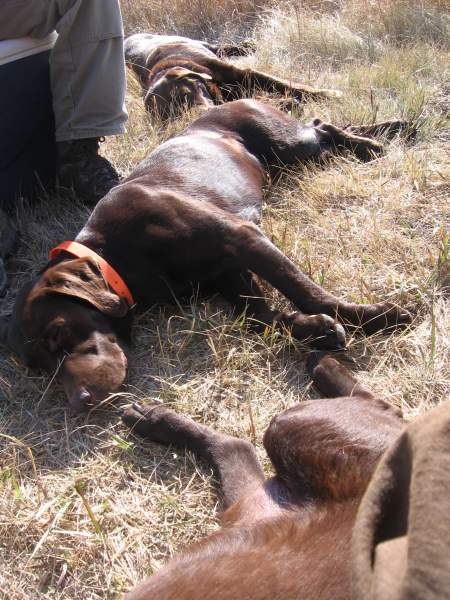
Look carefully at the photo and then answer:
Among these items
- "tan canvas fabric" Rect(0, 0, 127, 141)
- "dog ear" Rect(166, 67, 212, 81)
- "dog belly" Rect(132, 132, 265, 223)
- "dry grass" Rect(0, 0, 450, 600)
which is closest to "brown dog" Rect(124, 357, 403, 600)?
"dry grass" Rect(0, 0, 450, 600)

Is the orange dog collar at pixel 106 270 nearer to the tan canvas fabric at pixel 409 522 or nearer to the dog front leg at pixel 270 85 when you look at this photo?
the tan canvas fabric at pixel 409 522

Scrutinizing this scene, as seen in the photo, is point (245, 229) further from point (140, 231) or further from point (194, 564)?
point (194, 564)

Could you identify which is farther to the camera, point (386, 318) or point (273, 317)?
point (273, 317)

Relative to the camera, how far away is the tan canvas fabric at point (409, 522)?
0.90 metres

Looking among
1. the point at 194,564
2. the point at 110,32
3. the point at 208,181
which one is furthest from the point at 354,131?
the point at 194,564

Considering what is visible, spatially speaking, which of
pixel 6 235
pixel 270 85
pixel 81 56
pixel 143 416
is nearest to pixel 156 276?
pixel 143 416

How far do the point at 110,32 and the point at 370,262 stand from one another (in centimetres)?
256

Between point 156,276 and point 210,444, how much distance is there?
3.84 feet

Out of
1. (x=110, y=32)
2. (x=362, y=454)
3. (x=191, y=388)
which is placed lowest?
(x=191, y=388)

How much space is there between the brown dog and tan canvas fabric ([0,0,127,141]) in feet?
8.89

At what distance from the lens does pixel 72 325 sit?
132 inches

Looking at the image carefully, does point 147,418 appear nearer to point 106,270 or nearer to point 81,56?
point 106,270

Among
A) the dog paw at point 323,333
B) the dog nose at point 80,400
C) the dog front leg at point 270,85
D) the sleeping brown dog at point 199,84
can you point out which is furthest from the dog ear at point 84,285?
the dog front leg at point 270,85

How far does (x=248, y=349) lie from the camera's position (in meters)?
3.29
